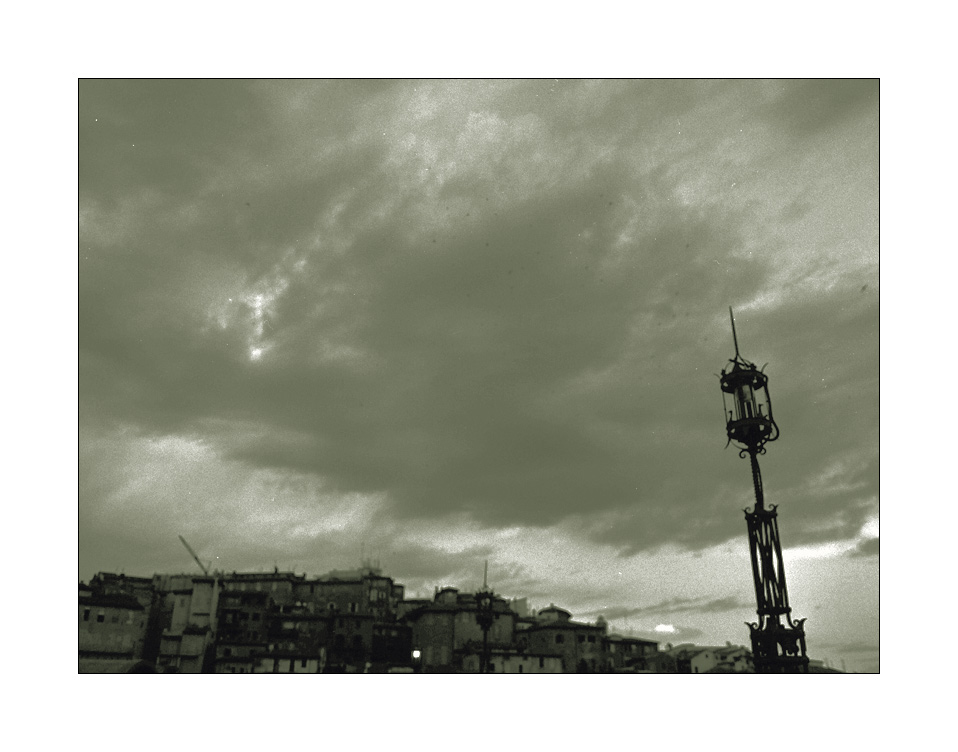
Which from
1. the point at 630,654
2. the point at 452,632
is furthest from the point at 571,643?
the point at 452,632

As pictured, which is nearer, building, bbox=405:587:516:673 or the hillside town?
the hillside town

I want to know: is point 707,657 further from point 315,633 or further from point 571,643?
point 315,633

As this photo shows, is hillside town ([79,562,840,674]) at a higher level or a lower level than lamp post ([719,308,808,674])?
lower

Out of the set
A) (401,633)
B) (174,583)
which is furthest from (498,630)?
(174,583)

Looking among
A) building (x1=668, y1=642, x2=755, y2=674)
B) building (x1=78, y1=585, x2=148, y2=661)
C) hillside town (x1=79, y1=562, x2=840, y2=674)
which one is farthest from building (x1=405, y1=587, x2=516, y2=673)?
building (x1=78, y1=585, x2=148, y2=661)

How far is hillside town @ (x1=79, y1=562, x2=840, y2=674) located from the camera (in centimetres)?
6328

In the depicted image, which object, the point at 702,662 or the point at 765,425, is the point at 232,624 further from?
the point at 765,425

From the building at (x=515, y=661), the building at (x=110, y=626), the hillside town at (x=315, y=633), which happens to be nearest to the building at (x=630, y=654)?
the hillside town at (x=315, y=633)

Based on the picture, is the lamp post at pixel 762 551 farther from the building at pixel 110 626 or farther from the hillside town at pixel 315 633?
the building at pixel 110 626

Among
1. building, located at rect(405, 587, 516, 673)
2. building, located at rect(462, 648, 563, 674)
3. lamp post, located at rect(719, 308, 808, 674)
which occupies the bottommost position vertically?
building, located at rect(462, 648, 563, 674)

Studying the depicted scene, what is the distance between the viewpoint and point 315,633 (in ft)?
Answer: 224

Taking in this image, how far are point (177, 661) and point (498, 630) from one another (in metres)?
28.9

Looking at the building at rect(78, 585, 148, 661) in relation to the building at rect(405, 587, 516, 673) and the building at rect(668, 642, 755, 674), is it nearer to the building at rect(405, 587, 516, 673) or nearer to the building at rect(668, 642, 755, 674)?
the building at rect(405, 587, 516, 673)

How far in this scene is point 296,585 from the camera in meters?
77.1
